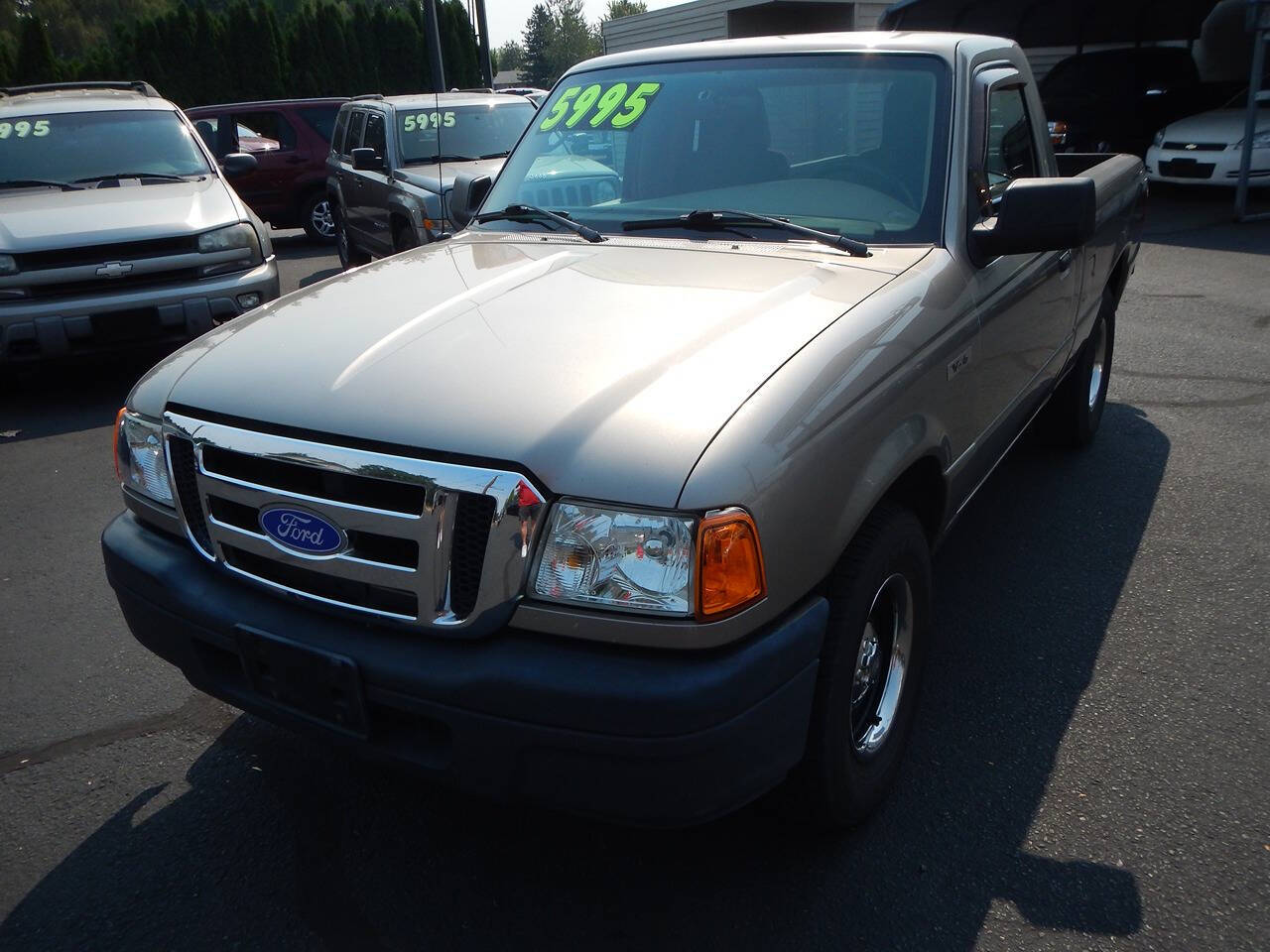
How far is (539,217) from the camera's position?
356 centimetres

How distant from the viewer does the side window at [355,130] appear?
10.2 m

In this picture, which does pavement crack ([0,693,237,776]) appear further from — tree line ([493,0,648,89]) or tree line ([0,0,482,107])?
tree line ([493,0,648,89])

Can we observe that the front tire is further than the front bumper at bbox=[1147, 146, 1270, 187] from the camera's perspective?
No

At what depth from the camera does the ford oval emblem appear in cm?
215

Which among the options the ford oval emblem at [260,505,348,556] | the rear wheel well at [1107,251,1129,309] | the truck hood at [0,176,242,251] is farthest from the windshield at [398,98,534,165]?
the ford oval emblem at [260,505,348,556]

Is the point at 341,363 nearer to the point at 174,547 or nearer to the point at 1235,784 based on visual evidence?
the point at 174,547

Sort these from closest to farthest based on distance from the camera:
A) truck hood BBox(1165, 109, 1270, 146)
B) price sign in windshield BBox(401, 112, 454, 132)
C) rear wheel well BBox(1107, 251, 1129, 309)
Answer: rear wheel well BBox(1107, 251, 1129, 309) → price sign in windshield BBox(401, 112, 454, 132) → truck hood BBox(1165, 109, 1270, 146)

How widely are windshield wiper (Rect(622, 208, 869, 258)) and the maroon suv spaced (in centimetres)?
1076

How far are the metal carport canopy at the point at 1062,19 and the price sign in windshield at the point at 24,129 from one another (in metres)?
11.9

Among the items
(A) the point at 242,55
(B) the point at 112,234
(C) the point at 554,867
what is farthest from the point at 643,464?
(A) the point at 242,55

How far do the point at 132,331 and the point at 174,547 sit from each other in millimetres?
4459

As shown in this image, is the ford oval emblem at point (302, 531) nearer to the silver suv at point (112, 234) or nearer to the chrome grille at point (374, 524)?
the chrome grille at point (374, 524)

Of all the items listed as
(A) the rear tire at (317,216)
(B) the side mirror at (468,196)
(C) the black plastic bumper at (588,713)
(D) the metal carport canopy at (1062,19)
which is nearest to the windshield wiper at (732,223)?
(B) the side mirror at (468,196)

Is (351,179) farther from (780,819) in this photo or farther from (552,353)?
(780,819)
